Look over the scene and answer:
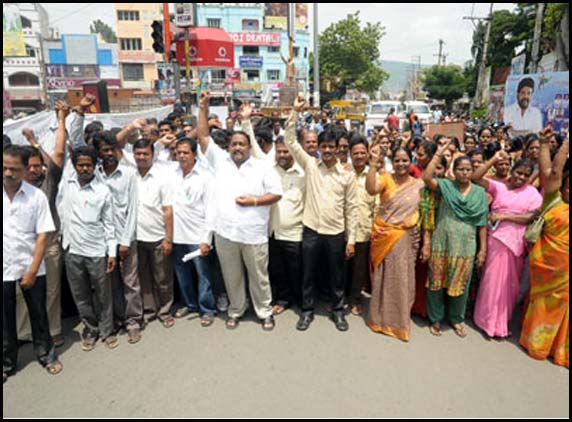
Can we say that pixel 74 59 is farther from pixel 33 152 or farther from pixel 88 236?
pixel 88 236

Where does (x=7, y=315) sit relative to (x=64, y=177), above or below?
below

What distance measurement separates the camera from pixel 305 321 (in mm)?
3383

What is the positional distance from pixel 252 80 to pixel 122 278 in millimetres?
37292

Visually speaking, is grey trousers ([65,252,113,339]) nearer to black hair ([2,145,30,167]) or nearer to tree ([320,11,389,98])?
black hair ([2,145,30,167])

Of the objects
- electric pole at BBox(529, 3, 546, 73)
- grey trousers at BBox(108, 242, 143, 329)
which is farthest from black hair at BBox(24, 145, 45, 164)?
electric pole at BBox(529, 3, 546, 73)

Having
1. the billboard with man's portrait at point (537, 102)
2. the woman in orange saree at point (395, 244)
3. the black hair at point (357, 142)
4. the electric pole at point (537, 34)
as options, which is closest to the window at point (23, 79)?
the electric pole at point (537, 34)

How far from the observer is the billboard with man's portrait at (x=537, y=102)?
752 centimetres

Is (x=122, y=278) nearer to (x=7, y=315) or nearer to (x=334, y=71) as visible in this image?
(x=7, y=315)

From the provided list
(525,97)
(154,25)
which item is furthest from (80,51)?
(525,97)

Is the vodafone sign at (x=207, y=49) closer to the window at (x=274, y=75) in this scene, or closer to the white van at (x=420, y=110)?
the white van at (x=420, y=110)

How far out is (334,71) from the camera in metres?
39.9

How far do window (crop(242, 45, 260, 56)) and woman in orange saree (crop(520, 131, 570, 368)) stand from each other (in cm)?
3778

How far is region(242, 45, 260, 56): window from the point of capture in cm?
3731

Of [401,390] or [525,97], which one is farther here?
[525,97]
